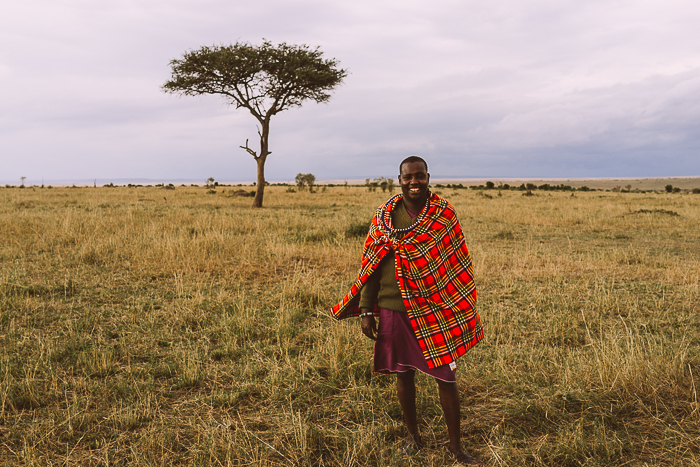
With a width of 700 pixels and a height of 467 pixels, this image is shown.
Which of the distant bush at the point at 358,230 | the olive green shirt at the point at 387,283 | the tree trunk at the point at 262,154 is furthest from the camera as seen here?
the tree trunk at the point at 262,154

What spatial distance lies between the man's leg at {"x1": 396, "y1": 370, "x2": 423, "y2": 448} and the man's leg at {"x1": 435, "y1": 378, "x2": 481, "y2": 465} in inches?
8.3

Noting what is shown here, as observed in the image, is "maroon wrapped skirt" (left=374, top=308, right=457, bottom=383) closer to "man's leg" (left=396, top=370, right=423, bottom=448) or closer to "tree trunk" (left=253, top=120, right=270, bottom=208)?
"man's leg" (left=396, top=370, right=423, bottom=448)

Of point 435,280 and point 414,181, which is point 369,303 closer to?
point 435,280

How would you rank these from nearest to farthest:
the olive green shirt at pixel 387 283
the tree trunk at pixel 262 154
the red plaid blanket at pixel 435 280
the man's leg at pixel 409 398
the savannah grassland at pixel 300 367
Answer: the red plaid blanket at pixel 435 280 < the olive green shirt at pixel 387 283 < the man's leg at pixel 409 398 < the savannah grassland at pixel 300 367 < the tree trunk at pixel 262 154

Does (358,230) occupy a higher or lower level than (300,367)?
higher

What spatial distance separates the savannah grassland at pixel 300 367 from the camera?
2.88m

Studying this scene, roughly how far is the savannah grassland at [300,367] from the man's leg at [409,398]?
0.48 feet

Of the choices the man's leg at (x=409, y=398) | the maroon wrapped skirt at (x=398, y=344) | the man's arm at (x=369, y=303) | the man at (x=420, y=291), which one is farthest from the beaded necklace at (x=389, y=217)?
A: the man's leg at (x=409, y=398)

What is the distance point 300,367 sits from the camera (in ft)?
12.8

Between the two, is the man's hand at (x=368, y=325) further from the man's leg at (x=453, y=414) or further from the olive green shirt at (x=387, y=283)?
the man's leg at (x=453, y=414)

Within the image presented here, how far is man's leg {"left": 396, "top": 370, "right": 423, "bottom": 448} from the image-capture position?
2.75m

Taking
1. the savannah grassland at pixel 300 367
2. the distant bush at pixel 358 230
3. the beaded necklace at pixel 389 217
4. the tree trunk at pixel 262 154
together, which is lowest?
the savannah grassland at pixel 300 367

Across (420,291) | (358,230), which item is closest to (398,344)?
(420,291)

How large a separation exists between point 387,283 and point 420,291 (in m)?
0.23
